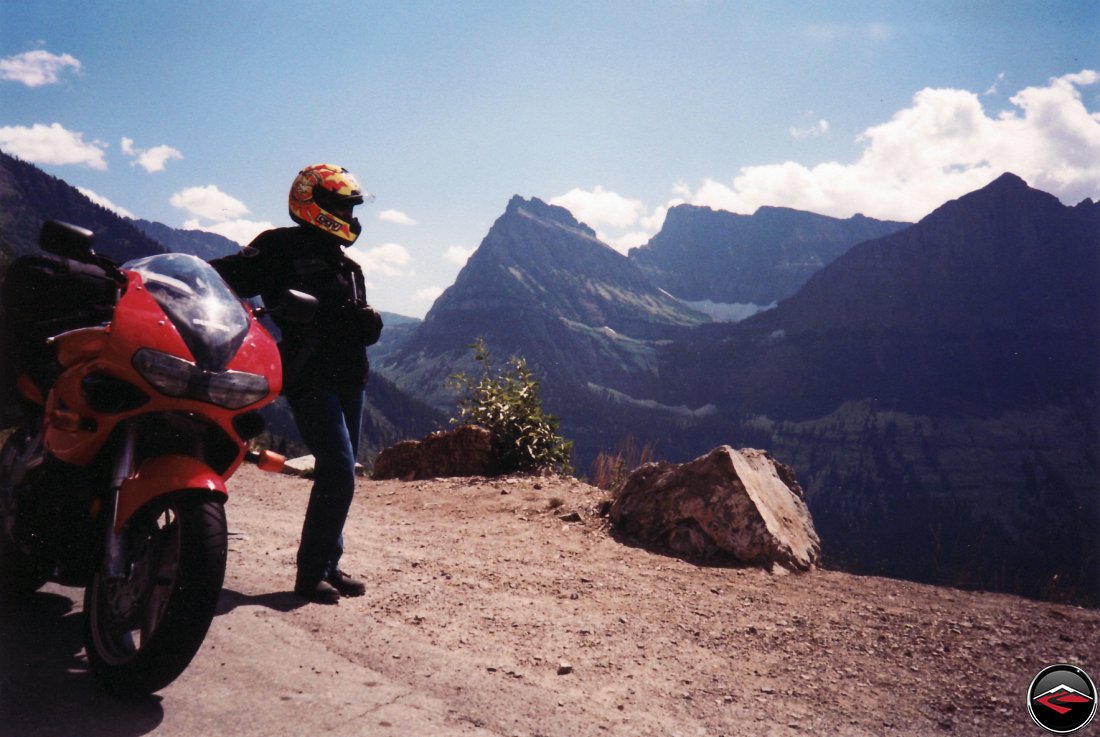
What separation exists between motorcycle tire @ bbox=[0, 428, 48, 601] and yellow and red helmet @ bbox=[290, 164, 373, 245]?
1956 mm

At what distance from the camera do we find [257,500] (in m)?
8.12

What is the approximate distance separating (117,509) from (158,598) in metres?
0.40

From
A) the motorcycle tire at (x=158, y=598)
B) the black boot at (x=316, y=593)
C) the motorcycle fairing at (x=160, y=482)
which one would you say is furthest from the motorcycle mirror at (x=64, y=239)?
the black boot at (x=316, y=593)

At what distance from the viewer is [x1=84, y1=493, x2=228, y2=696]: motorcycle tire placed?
8.80ft

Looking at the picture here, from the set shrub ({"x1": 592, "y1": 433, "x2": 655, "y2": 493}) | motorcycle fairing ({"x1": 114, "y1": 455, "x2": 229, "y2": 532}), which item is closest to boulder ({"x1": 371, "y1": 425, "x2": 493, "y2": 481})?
shrub ({"x1": 592, "y1": 433, "x2": 655, "y2": 493})

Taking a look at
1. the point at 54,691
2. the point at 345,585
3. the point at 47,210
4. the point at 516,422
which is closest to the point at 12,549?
the point at 54,691

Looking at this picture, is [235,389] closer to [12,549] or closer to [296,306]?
[296,306]

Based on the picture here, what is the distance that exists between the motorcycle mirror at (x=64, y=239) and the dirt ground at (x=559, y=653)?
A: 1.80 meters

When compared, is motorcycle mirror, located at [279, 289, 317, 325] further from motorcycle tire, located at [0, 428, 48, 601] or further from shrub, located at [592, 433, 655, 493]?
→ shrub, located at [592, 433, 655, 493]

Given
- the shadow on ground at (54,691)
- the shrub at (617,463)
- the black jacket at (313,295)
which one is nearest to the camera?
the shadow on ground at (54,691)

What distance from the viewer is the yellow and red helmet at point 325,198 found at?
4.38 m

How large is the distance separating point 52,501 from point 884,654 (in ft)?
15.0

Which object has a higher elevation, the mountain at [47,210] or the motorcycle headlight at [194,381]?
the mountain at [47,210]

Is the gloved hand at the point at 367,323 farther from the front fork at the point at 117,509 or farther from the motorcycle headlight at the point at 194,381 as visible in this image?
the front fork at the point at 117,509
